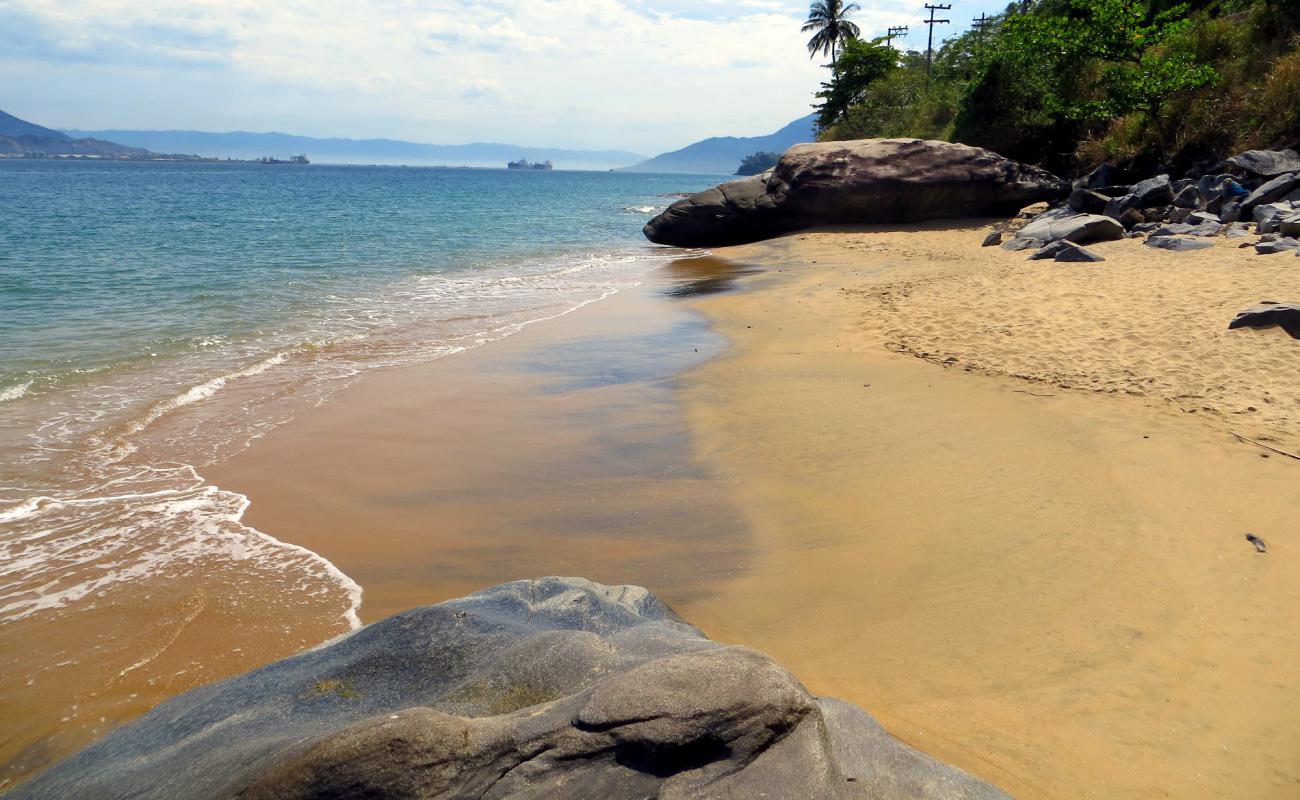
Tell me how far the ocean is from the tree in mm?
17013

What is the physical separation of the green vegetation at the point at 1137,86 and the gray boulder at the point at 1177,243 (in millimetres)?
7312

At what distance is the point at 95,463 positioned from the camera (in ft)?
22.4

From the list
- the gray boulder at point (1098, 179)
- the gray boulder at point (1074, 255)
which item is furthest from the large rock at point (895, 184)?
the gray boulder at point (1074, 255)

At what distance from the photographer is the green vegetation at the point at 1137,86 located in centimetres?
1902

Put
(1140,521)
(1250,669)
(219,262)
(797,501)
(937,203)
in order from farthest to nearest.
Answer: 1. (937,203)
2. (219,262)
3. (797,501)
4. (1140,521)
5. (1250,669)

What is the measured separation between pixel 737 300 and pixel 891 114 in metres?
25.5

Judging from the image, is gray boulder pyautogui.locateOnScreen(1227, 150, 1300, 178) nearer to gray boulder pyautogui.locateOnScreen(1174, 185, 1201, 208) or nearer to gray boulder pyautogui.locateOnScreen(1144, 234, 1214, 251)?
gray boulder pyautogui.locateOnScreen(1174, 185, 1201, 208)

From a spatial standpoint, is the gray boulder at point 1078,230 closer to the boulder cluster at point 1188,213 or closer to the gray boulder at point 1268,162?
the boulder cluster at point 1188,213

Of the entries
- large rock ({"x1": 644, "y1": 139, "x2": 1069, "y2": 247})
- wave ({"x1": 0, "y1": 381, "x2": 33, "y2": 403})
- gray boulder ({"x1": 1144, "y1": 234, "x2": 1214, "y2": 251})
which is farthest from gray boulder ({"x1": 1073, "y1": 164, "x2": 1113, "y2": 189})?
wave ({"x1": 0, "y1": 381, "x2": 33, "y2": 403})

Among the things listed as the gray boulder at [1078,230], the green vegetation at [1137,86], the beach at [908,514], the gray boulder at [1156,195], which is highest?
the green vegetation at [1137,86]

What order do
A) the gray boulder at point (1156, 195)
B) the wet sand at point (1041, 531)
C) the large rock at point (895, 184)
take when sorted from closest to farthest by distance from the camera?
the wet sand at point (1041, 531) → the gray boulder at point (1156, 195) → the large rock at point (895, 184)

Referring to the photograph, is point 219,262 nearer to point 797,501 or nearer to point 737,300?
point 737,300

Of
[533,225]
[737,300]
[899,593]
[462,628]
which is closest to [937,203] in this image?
[737,300]

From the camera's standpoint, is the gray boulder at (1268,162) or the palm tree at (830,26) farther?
the palm tree at (830,26)
